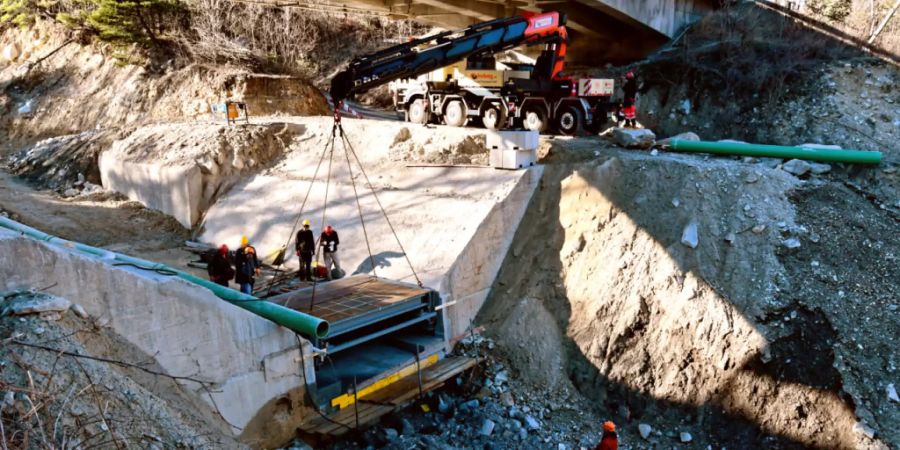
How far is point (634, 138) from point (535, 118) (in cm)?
311

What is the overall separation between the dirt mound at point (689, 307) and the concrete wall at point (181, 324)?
437 cm

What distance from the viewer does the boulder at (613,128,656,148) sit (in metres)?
14.1

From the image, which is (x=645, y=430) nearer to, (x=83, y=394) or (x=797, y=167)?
(x=797, y=167)

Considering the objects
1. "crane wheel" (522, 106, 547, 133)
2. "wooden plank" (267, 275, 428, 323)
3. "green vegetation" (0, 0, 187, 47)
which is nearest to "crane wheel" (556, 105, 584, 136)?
"crane wheel" (522, 106, 547, 133)

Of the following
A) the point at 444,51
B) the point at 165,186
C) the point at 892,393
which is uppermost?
the point at 444,51

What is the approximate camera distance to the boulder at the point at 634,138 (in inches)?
555

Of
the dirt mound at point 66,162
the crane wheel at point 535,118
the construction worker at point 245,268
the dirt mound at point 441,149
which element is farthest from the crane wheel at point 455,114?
the dirt mound at point 66,162

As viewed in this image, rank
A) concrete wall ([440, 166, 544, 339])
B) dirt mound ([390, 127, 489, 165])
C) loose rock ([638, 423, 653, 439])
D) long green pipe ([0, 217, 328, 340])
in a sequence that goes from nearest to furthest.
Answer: long green pipe ([0, 217, 328, 340])
loose rock ([638, 423, 653, 439])
concrete wall ([440, 166, 544, 339])
dirt mound ([390, 127, 489, 165])

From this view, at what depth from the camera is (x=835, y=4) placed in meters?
20.5

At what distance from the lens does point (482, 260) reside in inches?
489

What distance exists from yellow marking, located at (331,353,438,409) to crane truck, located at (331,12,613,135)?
17.1ft

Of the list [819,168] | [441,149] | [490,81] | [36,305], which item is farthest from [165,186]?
[819,168]

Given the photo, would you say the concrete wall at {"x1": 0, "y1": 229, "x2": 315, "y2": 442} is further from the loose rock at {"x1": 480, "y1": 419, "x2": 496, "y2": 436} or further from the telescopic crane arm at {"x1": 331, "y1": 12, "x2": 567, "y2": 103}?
the telescopic crane arm at {"x1": 331, "y1": 12, "x2": 567, "y2": 103}

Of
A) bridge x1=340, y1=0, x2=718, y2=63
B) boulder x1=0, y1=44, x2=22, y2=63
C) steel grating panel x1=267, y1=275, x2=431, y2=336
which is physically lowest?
steel grating panel x1=267, y1=275, x2=431, y2=336
